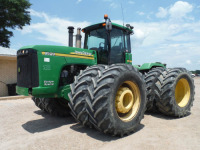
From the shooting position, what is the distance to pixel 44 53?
11.1ft

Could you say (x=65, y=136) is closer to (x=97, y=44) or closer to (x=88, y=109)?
(x=88, y=109)

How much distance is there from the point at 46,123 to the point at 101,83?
6.46 feet

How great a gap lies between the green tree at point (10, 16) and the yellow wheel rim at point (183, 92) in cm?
2250

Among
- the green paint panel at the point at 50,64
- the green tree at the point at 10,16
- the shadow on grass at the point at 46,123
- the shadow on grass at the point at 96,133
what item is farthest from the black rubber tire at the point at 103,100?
the green tree at the point at 10,16

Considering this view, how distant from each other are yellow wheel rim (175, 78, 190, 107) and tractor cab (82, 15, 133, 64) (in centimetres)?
183

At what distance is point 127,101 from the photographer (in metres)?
3.45

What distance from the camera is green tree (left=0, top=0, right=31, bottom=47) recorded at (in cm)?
2106

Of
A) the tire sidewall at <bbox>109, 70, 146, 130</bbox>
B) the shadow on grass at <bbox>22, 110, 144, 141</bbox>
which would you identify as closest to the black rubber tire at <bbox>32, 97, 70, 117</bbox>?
the shadow on grass at <bbox>22, 110, 144, 141</bbox>

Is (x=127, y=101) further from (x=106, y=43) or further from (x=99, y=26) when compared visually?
(x=99, y=26)

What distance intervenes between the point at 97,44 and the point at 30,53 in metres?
1.96

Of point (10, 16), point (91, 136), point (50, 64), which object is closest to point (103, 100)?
point (91, 136)

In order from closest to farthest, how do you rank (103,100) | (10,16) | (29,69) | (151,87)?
(103,100), (29,69), (151,87), (10,16)

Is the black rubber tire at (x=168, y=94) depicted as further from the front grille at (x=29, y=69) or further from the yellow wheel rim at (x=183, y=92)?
the front grille at (x=29, y=69)

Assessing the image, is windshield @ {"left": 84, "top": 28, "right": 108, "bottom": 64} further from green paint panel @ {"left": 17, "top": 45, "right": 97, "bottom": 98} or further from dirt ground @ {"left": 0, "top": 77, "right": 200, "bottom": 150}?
dirt ground @ {"left": 0, "top": 77, "right": 200, "bottom": 150}
